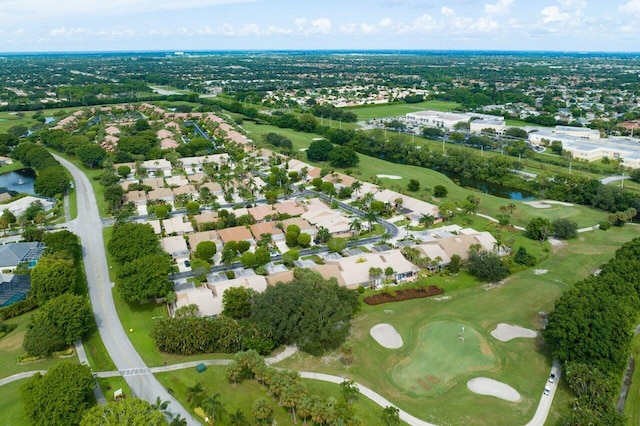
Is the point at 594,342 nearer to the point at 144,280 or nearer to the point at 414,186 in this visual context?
the point at 144,280

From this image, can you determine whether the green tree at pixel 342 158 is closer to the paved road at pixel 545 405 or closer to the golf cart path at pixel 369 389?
the golf cart path at pixel 369 389

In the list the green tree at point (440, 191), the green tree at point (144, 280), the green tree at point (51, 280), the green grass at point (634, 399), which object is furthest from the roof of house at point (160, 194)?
the green grass at point (634, 399)

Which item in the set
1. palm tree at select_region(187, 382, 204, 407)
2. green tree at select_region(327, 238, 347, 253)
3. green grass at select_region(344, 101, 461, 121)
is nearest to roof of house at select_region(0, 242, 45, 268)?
palm tree at select_region(187, 382, 204, 407)


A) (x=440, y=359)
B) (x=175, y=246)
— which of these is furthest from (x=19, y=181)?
(x=440, y=359)

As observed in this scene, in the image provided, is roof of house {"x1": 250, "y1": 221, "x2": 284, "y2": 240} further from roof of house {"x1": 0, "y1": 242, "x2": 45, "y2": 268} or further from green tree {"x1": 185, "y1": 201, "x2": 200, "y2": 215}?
roof of house {"x1": 0, "y1": 242, "x2": 45, "y2": 268}

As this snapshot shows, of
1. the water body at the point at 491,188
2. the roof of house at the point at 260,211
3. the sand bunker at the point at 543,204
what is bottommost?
the water body at the point at 491,188

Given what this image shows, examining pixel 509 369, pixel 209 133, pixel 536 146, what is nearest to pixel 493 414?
pixel 509 369
